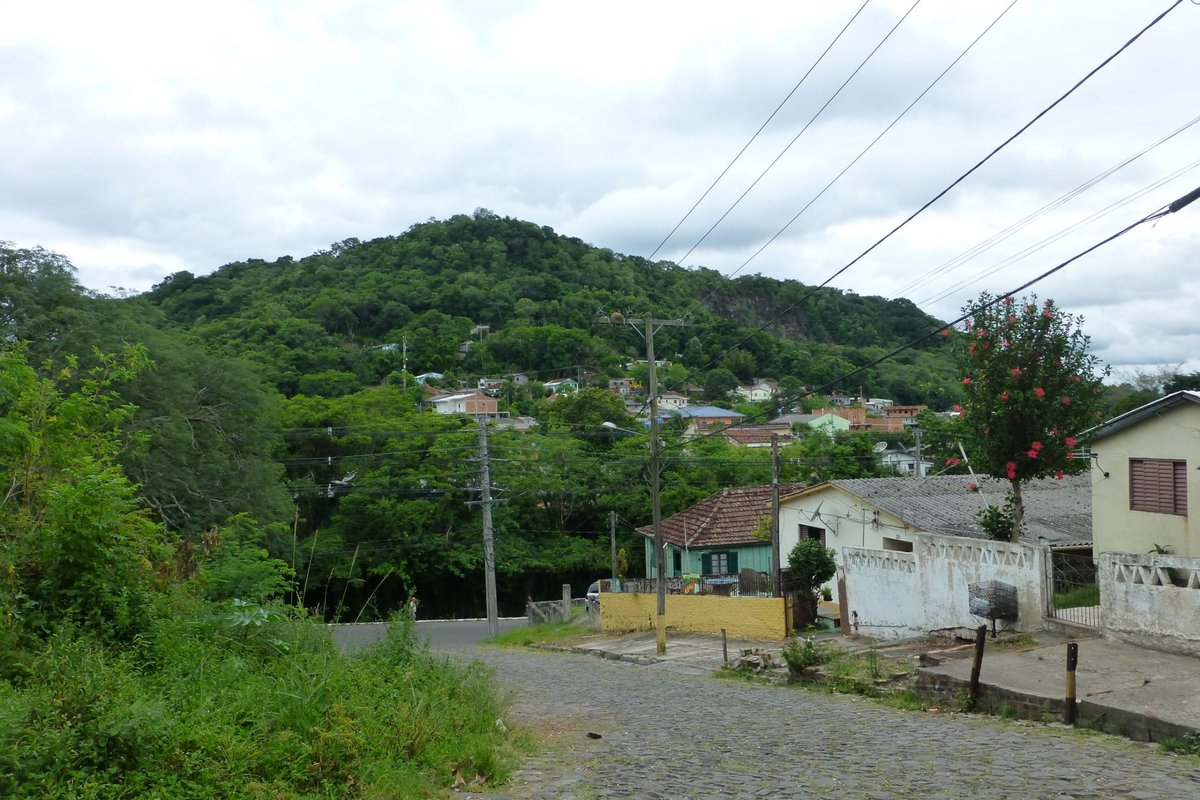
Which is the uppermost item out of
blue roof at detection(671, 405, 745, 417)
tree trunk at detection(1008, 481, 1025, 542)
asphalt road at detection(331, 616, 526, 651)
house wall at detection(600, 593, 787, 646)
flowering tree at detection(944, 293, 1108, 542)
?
blue roof at detection(671, 405, 745, 417)

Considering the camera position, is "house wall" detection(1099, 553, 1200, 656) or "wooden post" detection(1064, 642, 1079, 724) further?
"house wall" detection(1099, 553, 1200, 656)

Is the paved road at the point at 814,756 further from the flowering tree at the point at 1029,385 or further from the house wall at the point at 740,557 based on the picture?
the house wall at the point at 740,557

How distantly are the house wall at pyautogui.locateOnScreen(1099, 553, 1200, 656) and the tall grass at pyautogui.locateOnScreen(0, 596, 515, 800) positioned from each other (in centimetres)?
899

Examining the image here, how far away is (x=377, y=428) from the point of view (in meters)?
47.7

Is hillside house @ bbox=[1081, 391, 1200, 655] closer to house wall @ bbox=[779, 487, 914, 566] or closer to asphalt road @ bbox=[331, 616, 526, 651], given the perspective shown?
house wall @ bbox=[779, 487, 914, 566]

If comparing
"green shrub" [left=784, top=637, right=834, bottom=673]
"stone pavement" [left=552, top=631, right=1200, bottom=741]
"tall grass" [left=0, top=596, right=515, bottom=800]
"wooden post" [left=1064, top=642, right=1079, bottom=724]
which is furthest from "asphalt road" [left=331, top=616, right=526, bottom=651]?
"wooden post" [left=1064, top=642, right=1079, bottom=724]

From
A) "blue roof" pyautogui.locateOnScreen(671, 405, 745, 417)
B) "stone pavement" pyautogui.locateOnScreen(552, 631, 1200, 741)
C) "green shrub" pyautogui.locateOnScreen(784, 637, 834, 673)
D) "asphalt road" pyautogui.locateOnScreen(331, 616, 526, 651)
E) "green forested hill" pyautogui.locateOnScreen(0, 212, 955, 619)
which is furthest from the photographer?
"blue roof" pyautogui.locateOnScreen(671, 405, 745, 417)

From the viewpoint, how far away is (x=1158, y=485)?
18625 mm

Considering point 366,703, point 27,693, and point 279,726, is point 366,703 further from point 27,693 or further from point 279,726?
point 27,693

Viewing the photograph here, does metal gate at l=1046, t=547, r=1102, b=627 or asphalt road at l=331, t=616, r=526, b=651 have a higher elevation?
metal gate at l=1046, t=547, r=1102, b=627

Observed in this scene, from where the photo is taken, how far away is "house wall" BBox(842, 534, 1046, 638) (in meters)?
16.0

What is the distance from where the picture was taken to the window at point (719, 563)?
3969 centimetres

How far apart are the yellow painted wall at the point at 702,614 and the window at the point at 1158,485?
26.9 feet

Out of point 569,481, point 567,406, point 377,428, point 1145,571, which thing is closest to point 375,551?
point 377,428
